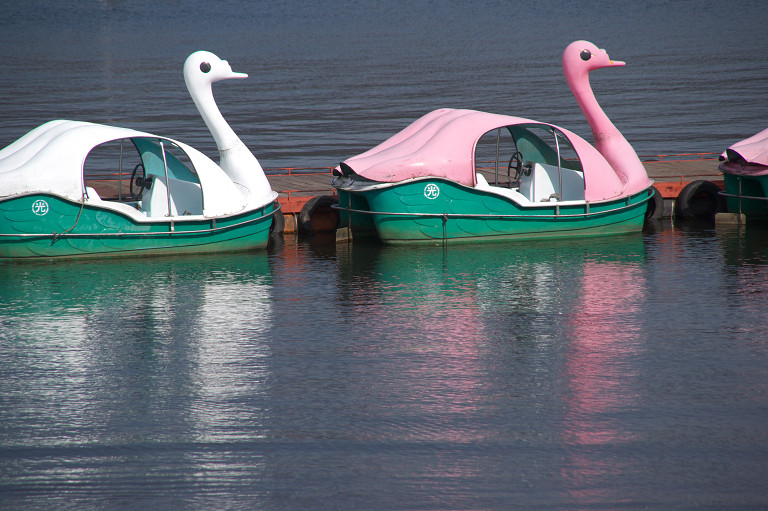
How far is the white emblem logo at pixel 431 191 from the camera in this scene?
2016 centimetres

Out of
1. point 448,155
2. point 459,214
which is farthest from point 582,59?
point 459,214

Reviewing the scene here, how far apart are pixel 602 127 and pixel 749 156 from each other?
3.17 m

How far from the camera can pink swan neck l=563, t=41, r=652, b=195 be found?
22234mm

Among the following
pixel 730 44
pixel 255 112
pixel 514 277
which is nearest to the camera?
pixel 514 277

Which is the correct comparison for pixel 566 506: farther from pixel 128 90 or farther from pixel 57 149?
pixel 128 90

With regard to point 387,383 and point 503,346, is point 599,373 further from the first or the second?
point 387,383

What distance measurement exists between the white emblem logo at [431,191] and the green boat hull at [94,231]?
3396 millimetres

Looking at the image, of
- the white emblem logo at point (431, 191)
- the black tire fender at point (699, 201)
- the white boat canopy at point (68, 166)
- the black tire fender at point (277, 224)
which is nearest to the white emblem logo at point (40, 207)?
the white boat canopy at point (68, 166)

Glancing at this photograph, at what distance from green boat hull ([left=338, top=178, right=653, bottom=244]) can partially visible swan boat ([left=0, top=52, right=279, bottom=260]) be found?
6.97ft

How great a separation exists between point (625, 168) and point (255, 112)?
3195 cm

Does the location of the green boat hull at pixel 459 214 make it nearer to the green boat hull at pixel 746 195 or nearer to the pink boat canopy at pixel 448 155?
the pink boat canopy at pixel 448 155

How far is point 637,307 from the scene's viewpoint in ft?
53.3

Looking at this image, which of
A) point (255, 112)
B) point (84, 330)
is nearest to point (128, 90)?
point (255, 112)

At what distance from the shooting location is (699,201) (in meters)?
24.7
